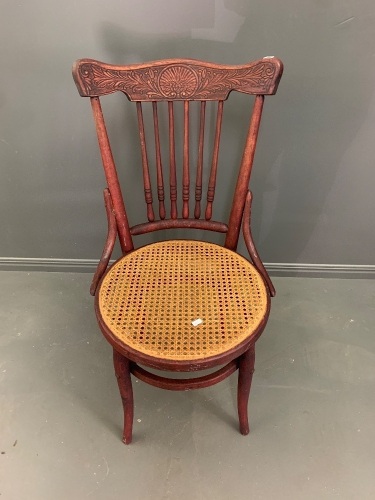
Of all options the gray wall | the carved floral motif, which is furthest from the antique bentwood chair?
the gray wall

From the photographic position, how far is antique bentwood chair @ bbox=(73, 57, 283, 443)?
925 millimetres

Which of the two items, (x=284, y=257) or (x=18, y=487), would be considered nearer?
(x=18, y=487)

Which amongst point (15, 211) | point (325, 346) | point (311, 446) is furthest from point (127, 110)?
point (311, 446)

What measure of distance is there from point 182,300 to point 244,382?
29cm

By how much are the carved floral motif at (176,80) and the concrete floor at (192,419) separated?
0.89 meters

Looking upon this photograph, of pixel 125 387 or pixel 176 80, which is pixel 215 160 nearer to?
pixel 176 80

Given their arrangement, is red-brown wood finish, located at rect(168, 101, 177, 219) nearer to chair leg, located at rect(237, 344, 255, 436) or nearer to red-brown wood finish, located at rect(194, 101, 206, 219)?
red-brown wood finish, located at rect(194, 101, 206, 219)

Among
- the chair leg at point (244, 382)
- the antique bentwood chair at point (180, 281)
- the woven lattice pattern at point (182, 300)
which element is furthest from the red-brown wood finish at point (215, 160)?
the chair leg at point (244, 382)

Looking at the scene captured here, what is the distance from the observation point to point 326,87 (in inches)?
51.9

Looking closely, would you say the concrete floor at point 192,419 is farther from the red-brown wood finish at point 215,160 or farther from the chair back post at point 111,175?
the red-brown wood finish at point 215,160

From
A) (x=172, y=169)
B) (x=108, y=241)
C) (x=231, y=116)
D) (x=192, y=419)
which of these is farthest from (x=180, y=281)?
(x=231, y=116)

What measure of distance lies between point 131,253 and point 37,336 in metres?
0.61

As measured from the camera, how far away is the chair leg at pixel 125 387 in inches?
39.7

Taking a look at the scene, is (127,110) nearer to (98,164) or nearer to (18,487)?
(98,164)
